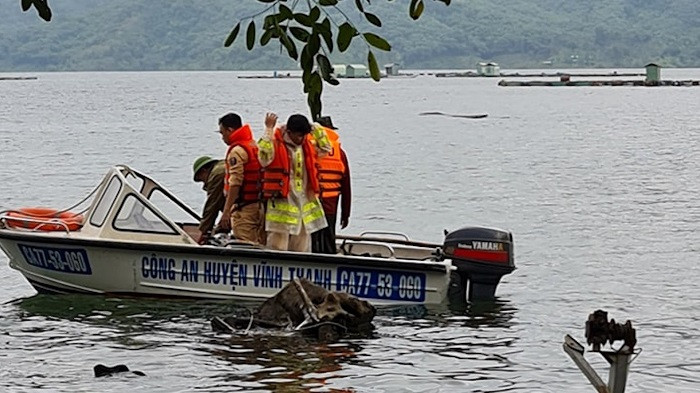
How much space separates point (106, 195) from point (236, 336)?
235cm

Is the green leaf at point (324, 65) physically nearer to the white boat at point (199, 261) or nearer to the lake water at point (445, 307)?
the lake water at point (445, 307)

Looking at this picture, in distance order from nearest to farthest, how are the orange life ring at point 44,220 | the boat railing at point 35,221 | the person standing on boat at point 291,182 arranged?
1. the person standing on boat at point 291,182
2. the boat railing at point 35,221
3. the orange life ring at point 44,220

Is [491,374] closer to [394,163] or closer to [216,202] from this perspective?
[216,202]

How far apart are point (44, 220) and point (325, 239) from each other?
3.12m

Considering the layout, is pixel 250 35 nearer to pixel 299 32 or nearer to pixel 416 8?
pixel 299 32

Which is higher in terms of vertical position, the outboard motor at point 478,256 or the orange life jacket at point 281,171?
the orange life jacket at point 281,171

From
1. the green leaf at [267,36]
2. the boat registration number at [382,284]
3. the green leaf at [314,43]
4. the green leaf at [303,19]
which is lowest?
the boat registration number at [382,284]

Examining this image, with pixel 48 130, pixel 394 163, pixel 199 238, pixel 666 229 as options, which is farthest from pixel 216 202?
pixel 48 130

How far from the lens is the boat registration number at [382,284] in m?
13.7

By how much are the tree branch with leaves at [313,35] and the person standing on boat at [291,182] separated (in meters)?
8.36

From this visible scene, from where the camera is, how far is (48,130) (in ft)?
237

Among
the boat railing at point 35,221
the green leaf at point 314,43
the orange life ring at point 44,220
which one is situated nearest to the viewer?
the green leaf at point 314,43

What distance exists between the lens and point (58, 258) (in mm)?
14555

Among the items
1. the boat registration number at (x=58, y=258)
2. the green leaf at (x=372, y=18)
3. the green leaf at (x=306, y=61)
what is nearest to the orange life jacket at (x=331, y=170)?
the boat registration number at (x=58, y=258)
